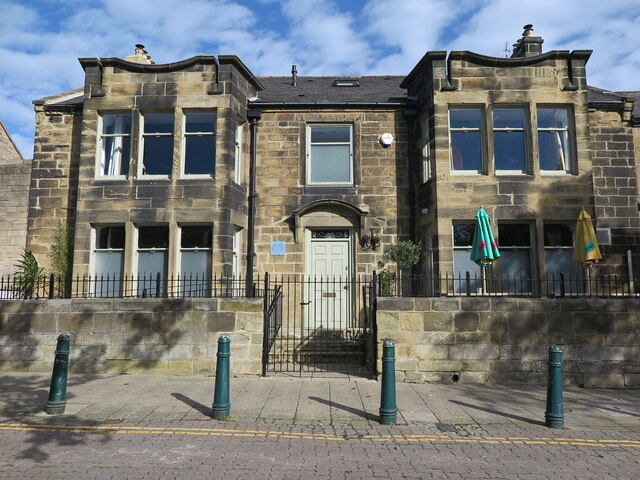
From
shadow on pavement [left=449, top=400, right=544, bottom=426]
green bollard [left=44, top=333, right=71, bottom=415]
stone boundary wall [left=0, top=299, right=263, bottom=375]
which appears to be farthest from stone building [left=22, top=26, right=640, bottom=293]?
A: green bollard [left=44, top=333, right=71, bottom=415]

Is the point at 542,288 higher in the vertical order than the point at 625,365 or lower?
higher

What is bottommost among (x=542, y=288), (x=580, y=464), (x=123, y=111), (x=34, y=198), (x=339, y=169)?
(x=580, y=464)

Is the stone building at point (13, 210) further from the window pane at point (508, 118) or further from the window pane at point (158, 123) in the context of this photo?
the window pane at point (508, 118)

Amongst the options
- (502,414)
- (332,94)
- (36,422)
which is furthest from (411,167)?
(36,422)

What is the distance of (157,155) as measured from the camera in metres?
12.9

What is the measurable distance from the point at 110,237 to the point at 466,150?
977cm

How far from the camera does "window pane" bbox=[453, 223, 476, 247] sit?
12.3 metres

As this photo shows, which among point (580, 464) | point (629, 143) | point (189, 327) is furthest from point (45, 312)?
point (629, 143)

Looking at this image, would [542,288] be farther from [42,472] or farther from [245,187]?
[42,472]

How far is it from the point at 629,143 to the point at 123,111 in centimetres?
1390

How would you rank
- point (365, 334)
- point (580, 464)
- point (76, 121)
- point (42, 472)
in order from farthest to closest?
1. point (76, 121)
2. point (365, 334)
3. point (580, 464)
4. point (42, 472)

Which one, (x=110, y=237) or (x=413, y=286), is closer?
(x=413, y=286)

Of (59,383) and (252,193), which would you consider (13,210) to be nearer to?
(252,193)

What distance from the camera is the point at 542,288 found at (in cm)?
1179
